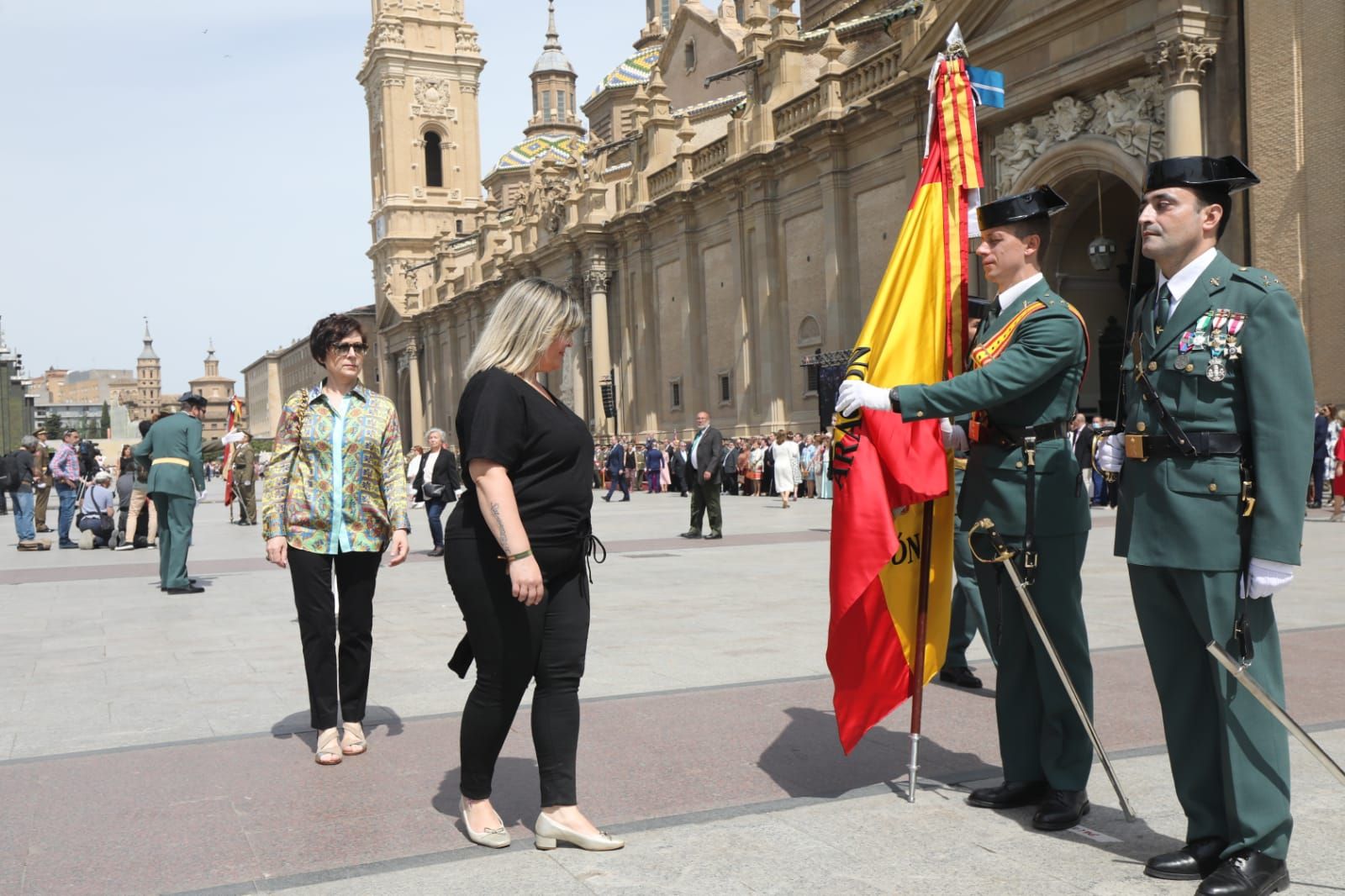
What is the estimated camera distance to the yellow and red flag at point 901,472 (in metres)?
4.86

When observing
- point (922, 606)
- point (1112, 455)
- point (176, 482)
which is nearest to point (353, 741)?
point (922, 606)

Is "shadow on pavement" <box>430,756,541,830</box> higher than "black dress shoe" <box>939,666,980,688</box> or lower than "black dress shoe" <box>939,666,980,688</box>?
lower

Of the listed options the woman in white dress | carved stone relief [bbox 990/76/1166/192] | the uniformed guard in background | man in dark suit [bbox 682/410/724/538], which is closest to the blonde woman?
man in dark suit [bbox 682/410/724/538]

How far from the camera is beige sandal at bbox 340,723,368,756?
19.4 feet

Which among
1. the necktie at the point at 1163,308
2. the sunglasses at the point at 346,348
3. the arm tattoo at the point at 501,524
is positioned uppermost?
the sunglasses at the point at 346,348

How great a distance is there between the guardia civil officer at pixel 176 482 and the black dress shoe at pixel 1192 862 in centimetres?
1073

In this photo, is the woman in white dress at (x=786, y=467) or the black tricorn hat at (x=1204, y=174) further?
the woman in white dress at (x=786, y=467)

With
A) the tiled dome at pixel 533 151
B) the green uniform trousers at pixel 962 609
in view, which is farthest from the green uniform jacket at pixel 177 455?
the tiled dome at pixel 533 151

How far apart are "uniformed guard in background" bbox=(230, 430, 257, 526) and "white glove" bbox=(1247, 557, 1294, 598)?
76.6 feet

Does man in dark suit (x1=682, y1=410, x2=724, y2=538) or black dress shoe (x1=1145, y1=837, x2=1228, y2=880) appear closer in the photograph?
black dress shoe (x1=1145, y1=837, x2=1228, y2=880)

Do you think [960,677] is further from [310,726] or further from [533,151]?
[533,151]

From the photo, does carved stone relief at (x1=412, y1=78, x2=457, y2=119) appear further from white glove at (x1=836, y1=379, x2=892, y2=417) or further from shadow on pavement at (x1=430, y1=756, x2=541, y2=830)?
white glove at (x1=836, y1=379, x2=892, y2=417)

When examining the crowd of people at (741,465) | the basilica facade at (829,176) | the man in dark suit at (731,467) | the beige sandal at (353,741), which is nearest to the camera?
the beige sandal at (353,741)

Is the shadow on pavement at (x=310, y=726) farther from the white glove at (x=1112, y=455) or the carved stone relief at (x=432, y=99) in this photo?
the carved stone relief at (x=432, y=99)
